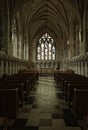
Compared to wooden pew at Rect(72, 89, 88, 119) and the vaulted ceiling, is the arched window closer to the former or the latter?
the vaulted ceiling

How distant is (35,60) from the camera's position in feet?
130

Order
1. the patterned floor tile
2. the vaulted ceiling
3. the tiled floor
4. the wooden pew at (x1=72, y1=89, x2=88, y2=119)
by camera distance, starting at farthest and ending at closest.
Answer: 1. the vaulted ceiling
2. the wooden pew at (x1=72, y1=89, x2=88, y2=119)
3. the patterned floor tile
4. the tiled floor

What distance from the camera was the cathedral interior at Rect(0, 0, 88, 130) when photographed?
5992 millimetres

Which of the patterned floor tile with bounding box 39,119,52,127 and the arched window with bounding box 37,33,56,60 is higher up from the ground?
the arched window with bounding box 37,33,56,60

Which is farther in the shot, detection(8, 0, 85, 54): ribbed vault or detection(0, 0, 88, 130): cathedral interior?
detection(8, 0, 85, 54): ribbed vault

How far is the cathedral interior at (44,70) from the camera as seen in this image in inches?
236

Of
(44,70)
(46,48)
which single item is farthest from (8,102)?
(46,48)

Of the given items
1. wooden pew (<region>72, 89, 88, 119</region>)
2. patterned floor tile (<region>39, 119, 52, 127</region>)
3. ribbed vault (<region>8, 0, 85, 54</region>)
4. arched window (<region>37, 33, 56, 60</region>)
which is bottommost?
patterned floor tile (<region>39, 119, 52, 127</region>)

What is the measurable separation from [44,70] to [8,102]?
92.3 feet

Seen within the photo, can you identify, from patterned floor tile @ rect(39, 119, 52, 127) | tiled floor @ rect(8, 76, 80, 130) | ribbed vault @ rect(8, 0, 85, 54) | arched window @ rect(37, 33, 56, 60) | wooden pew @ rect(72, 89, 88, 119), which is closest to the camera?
tiled floor @ rect(8, 76, 80, 130)

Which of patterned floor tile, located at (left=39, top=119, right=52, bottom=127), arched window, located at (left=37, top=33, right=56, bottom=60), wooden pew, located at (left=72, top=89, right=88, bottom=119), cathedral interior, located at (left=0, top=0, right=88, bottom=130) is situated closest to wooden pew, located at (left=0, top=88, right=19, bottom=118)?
cathedral interior, located at (left=0, top=0, right=88, bottom=130)

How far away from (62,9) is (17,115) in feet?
76.2

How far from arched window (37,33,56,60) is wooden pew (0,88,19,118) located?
34.4 meters

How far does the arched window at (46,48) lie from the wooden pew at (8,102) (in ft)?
113
